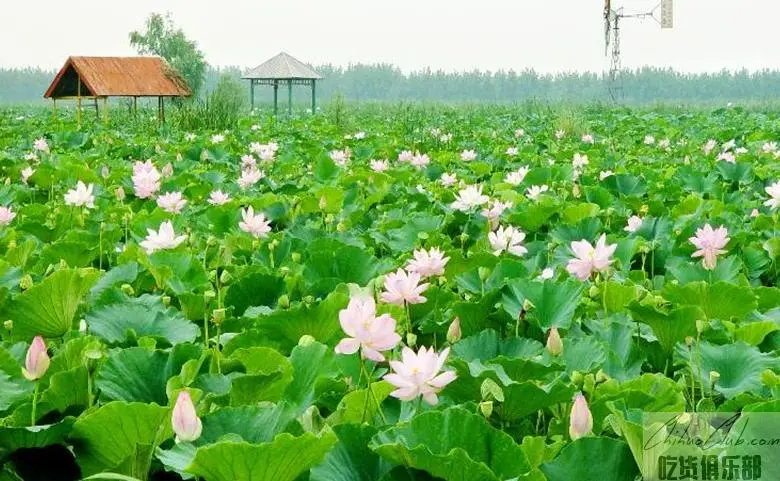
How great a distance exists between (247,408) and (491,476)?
12.6 inches

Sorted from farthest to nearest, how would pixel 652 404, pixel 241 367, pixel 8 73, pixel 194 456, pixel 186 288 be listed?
1. pixel 8 73
2. pixel 186 288
3. pixel 241 367
4. pixel 652 404
5. pixel 194 456

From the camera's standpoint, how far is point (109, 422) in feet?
3.68

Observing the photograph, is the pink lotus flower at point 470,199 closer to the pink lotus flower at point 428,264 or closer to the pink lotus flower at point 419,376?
the pink lotus flower at point 428,264

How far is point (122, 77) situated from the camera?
67.2ft

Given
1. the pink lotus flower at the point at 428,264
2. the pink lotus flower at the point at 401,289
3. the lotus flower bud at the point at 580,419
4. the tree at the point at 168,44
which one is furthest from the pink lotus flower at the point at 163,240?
the tree at the point at 168,44

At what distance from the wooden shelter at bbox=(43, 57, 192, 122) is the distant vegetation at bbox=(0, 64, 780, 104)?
47.7 metres

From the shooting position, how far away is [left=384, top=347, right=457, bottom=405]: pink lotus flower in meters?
1.21

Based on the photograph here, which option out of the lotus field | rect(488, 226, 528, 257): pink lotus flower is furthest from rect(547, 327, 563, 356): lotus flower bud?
rect(488, 226, 528, 257): pink lotus flower

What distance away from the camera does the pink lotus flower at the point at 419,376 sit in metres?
1.21

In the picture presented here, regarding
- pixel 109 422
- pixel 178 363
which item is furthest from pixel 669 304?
pixel 109 422

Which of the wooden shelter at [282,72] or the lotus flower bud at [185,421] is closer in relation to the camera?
the lotus flower bud at [185,421]

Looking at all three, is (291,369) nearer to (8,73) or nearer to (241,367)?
(241,367)

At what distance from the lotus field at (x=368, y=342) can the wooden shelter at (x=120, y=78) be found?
55.2 ft

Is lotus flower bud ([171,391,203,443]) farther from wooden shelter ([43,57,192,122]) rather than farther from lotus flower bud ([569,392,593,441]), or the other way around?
wooden shelter ([43,57,192,122])
